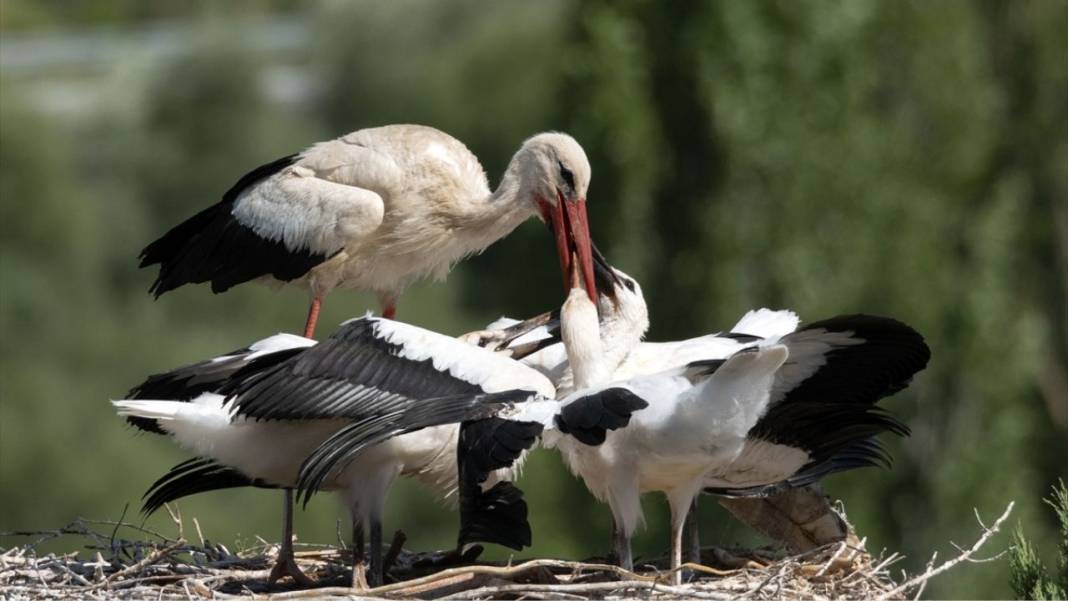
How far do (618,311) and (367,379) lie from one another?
1539mm

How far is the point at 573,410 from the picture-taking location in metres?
7.75

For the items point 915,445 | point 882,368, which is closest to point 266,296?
point 915,445

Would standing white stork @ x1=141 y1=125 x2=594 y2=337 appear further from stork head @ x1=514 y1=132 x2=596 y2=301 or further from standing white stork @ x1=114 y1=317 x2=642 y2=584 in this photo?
standing white stork @ x1=114 y1=317 x2=642 y2=584

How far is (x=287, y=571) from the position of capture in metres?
8.92

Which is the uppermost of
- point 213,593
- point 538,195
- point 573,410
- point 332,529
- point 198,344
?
point 538,195

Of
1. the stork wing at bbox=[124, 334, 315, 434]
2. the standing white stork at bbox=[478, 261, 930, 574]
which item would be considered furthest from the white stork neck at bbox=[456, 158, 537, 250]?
the stork wing at bbox=[124, 334, 315, 434]

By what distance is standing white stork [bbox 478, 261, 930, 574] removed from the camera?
805 centimetres

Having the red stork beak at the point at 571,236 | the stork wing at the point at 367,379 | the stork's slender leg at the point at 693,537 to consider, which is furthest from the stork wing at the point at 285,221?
the stork's slender leg at the point at 693,537

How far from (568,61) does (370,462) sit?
16.5m

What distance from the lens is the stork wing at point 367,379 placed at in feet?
26.8

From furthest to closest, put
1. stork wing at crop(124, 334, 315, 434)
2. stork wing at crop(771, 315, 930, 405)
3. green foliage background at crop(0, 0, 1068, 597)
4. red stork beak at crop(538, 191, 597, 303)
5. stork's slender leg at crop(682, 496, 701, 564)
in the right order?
green foliage background at crop(0, 0, 1068, 597), red stork beak at crop(538, 191, 597, 303), stork's slender leg at crop(682, 496, 701, 564), stork wing at crop(124, 334, 315, 434), stork wing at crop(771, 315, 930, 405)

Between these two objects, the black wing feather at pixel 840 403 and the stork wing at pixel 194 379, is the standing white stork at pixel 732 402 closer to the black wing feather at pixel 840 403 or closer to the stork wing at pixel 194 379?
the black wing feather at pixel 840 403

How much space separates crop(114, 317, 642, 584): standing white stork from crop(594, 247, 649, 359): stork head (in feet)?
2.37

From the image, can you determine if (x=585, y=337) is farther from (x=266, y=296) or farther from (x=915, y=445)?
(x=266, y=296)
